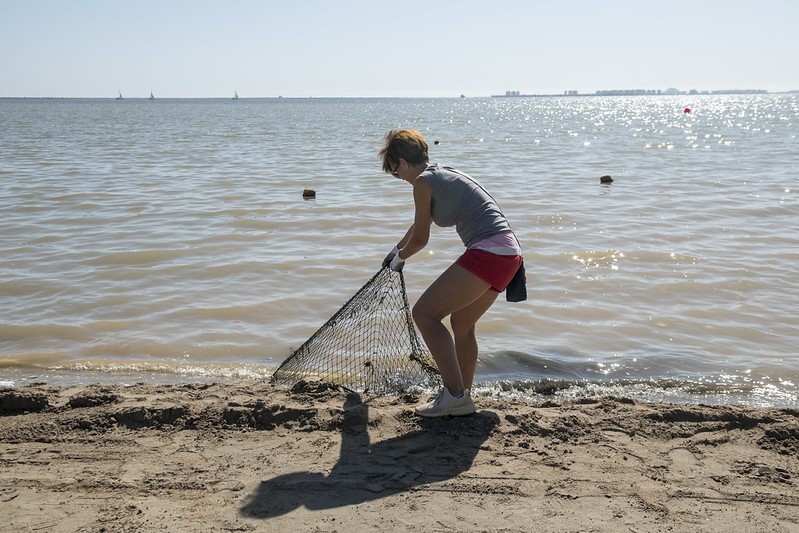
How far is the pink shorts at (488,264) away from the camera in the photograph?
13.6 feet

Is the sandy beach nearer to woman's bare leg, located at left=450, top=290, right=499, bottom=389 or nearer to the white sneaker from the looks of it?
the white sneaker

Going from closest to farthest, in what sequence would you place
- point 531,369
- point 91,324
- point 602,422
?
1. point 602,422
2. point 531,369
3. point 91,324

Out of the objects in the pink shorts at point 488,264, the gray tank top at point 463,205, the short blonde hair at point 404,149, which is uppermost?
the short blonde hair at point 404,149

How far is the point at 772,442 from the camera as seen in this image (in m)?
4.23

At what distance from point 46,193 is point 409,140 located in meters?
12.1

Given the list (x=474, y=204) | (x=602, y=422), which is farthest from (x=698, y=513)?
(x=474, y=204)

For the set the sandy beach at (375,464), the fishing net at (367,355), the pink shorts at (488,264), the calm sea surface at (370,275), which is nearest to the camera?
the sandy beach at (375,464)

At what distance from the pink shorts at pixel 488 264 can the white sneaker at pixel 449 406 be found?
28.7 inches

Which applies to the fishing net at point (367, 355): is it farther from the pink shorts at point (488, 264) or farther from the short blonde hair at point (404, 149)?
the short blonde hair at point (404, 149)

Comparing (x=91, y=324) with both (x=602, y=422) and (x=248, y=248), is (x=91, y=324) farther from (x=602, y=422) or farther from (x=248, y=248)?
(x=602, y=422)

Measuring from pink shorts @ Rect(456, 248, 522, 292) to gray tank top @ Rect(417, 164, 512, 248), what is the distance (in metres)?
0.10

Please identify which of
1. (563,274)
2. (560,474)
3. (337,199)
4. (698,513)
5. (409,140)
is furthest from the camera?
(337,199)

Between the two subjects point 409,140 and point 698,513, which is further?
point 409,140

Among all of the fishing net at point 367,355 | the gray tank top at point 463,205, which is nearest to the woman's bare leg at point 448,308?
the gray tank top at point 463,205
